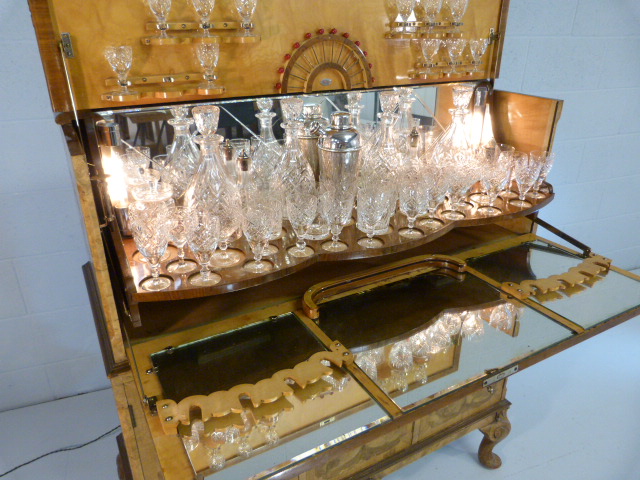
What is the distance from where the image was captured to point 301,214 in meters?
1.10

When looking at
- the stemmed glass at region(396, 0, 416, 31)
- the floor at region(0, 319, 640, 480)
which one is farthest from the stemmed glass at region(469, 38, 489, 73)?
the floor at region(0, 319, 640, 480)

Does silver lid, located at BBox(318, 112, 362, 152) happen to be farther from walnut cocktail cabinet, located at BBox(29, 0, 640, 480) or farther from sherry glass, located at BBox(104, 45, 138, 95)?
sherry glass, located at BBox(104, 45, 138, 95)

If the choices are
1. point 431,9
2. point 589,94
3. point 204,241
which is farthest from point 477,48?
point 589,94

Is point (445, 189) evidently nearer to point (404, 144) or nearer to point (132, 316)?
point (404, 144)

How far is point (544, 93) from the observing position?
224 cm

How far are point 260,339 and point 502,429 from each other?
103 cm

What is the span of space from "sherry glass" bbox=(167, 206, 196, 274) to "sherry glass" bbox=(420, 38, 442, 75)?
0.80 meters

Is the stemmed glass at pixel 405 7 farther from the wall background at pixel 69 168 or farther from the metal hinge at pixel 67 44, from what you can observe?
the wall background at pixel 69 168

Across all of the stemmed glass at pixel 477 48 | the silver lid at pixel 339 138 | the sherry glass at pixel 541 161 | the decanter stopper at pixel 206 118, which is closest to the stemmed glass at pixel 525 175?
the sherry glass at pixel 541 161

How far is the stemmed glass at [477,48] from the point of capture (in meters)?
1.44

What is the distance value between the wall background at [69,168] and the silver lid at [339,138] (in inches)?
36.6

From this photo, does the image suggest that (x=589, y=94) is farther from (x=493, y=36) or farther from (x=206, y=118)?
(x=206, y=118)

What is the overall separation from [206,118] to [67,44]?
0.97 ft

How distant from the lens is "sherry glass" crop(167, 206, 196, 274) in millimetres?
980
